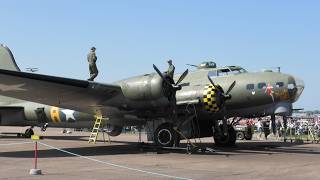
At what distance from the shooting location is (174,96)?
14.7 metres

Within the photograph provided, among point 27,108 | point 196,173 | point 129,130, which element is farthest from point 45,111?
point 129,130

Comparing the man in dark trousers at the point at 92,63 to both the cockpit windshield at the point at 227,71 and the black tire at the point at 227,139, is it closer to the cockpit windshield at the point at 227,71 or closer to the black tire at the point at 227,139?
the cockpit windshield at the point at 227,71

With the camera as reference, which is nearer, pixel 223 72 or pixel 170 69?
pixel 170 69

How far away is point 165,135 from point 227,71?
3.78 m

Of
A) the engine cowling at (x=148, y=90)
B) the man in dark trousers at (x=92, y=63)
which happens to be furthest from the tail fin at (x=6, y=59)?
the engine cowling at (x=148, y=90)

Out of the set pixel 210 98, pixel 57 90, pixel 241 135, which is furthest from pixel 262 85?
pixel 241 135

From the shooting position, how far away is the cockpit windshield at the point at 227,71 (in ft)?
55.3

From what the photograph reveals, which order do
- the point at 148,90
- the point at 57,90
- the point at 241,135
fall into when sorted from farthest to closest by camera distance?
the point at 241,135, the point at 57,90, the point at 148,90

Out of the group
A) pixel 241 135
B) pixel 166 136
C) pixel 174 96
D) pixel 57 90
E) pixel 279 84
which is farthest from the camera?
pixel 241 135

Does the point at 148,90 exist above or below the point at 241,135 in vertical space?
above

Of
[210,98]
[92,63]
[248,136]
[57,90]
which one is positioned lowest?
[248,136]

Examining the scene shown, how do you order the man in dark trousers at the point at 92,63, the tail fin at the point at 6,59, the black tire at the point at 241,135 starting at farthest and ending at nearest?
the black tire at the point at 241,135 → the tail fin at the point at 6,59 → the man in dark trousers at the point at 92,63

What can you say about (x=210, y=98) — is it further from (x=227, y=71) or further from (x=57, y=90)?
(x=57, y=90)

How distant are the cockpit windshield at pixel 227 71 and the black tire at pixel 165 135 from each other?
10.1 feet
